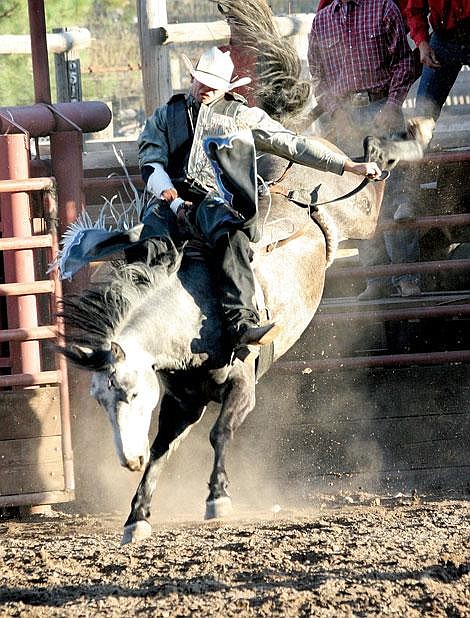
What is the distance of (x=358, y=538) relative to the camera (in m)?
4.11

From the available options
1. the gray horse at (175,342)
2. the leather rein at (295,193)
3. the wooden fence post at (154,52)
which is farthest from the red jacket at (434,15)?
the wooden fence post at (154,52)

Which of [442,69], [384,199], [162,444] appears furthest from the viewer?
[384,199]

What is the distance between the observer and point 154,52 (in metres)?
6.91

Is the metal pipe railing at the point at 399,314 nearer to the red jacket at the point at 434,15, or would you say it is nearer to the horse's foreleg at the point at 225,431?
the horse's foreleg at the point at 225,431

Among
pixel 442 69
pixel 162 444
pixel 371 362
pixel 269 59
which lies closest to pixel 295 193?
pixel 269 59

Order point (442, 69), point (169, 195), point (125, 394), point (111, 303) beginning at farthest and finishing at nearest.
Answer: point (442, 69) → point (169, 195) → point (111, 303) → point (125, 394)

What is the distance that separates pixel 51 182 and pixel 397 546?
2.72 m

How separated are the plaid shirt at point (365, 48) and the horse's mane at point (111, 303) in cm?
211

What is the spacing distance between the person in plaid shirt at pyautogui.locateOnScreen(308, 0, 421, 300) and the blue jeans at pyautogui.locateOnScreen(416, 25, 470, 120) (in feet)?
0.43

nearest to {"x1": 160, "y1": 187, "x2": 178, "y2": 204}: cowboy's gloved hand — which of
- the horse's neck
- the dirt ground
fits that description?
the horse's neck

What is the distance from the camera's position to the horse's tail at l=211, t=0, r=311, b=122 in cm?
557

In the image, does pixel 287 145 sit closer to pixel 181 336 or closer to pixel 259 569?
pixel 181 336

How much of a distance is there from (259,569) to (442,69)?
11.3 ft

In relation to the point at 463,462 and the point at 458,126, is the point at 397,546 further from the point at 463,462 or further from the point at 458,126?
the point at 458,126
